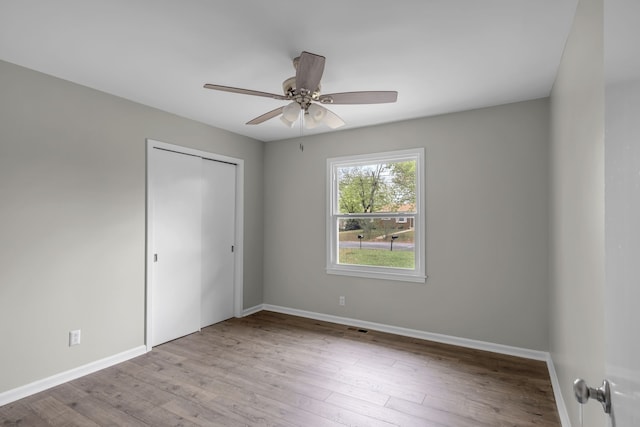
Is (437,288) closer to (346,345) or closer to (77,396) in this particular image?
(346,345)

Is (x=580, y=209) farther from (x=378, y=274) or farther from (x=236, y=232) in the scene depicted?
(x=236, y=232)

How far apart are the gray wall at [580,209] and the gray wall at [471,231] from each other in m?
0.54

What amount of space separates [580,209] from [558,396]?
1.58m

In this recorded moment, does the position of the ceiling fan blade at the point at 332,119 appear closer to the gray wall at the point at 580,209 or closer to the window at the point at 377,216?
the window at the point at 377,216

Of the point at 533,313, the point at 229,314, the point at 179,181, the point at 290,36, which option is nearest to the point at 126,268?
the point at 179,181

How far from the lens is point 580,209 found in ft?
5.74

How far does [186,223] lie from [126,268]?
2.76 ft

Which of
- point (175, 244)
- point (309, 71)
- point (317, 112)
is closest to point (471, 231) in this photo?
point (317, 112)

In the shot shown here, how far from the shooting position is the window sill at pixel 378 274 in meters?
3.77

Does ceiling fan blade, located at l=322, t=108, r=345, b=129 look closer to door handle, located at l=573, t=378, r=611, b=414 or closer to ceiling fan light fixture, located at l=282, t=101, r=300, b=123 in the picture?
ceiling fan light fixture, located at l=282, t=101, r=300, b=123

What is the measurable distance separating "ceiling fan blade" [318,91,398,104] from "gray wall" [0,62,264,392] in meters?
2.14

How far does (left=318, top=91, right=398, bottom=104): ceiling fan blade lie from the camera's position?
227cm

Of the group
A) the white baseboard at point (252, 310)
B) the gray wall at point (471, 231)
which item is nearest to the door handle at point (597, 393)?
the gray wall at point (471, 231)

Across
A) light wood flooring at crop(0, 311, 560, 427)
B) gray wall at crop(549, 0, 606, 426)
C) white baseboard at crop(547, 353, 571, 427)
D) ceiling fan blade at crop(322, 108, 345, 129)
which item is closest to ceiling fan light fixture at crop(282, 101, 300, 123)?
ceiling fan blade at crop(322, 108, 345, 129)
